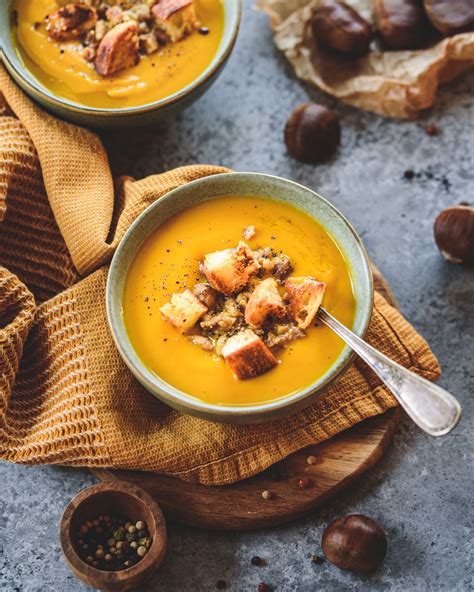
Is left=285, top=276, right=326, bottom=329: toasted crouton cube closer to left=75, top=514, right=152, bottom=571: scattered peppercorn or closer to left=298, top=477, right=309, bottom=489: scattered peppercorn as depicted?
left=298, top=477, right=309, bottom=489: scattered peppercorn

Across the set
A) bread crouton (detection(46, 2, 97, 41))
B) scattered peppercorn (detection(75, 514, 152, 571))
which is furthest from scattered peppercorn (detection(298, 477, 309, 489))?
bread crouton (detection(46, 2, 97, 41))

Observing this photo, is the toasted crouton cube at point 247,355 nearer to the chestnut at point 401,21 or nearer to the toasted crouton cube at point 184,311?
the toasted crouton cube at point 184,311

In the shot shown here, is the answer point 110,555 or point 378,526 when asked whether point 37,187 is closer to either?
point 110,555

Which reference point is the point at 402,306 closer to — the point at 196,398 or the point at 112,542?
the point at 196,398

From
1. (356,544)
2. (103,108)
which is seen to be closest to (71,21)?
Result: (103,108)

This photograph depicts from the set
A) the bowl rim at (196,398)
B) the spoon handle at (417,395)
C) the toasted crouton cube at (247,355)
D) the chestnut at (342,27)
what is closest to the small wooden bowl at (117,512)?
the bowl rim at (196,398)

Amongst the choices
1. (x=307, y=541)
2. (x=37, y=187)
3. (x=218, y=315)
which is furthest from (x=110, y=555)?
(x=37, y=187)
